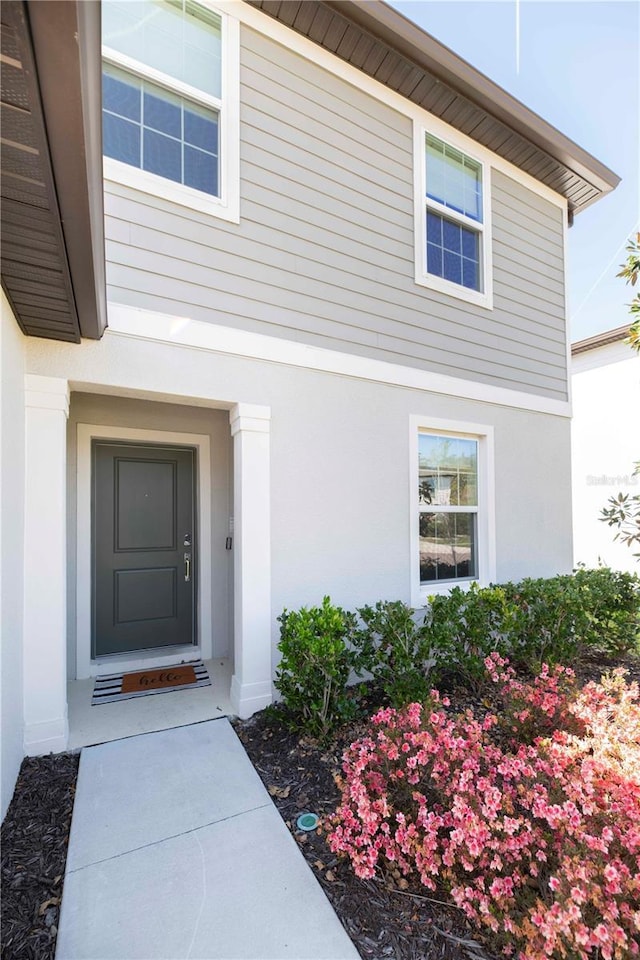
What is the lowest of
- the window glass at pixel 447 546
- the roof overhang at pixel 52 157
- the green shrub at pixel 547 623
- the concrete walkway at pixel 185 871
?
the concrete walkway at pixel 185 871

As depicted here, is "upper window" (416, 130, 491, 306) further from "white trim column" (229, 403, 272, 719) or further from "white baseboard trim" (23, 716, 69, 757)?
"white baseboard trim" (23, 716, 69, 757)

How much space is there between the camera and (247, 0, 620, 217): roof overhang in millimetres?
3777

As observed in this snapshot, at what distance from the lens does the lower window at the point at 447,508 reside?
4.62m

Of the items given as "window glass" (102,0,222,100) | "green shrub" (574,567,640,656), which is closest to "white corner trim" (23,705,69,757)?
"green shrub" (574,567,640,656)

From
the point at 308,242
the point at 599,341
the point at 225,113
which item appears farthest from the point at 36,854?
the point at 599,341

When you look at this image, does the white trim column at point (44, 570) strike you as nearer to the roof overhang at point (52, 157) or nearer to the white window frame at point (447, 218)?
the roof overhang at point (52, 157)

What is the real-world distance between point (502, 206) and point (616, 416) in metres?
6.14

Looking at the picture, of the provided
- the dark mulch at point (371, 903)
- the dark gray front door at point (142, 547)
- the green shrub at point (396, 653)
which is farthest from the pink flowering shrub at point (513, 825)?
the dark gray front door at point (142, 547)

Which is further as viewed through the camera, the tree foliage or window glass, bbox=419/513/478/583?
window glass, bbox=419/513/478/583

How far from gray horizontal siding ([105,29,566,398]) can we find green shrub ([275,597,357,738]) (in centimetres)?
238

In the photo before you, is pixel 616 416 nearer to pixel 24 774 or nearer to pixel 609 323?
pixel 609 323

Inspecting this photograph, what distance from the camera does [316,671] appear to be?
121 inches

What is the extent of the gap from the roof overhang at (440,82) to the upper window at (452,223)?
1.09 feet

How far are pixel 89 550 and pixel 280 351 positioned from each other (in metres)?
2.49
